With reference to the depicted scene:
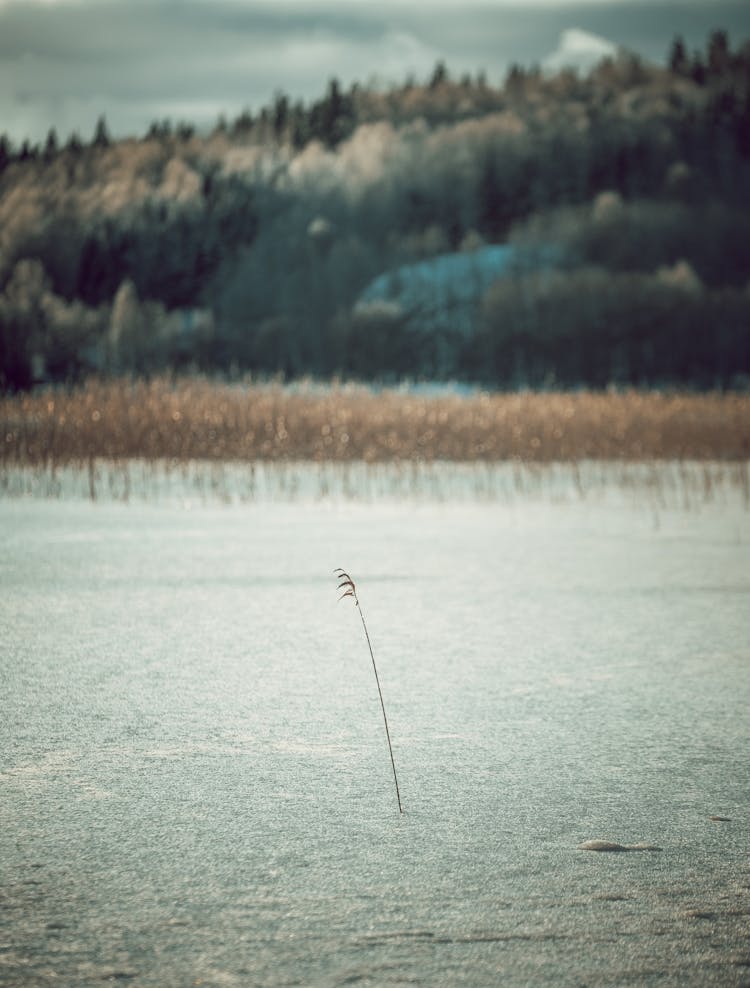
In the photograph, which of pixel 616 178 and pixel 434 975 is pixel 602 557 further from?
pixel 616 178

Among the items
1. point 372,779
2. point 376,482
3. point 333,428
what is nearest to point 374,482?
point 376,482

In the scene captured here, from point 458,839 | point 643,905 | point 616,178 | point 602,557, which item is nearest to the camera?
point 643,905

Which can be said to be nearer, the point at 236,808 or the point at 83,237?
the point at 236,808

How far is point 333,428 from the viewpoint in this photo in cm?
1366

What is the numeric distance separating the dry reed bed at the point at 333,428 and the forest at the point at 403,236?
18168 mm

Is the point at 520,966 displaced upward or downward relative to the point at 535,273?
downward

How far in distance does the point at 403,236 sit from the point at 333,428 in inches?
1717

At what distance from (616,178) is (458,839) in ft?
195

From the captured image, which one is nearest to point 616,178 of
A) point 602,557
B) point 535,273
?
point 535,273

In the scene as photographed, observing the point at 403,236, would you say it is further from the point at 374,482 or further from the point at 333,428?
the point at 374,482

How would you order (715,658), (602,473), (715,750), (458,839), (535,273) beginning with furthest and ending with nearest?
1. (535,273)
2. (602,473)
3. (715,658)
4. (715,750)
5. (458,839)

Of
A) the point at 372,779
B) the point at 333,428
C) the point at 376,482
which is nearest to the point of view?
the point at 372,779

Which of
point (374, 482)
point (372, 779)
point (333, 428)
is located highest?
point (333, 428)

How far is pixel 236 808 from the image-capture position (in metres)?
2.34
